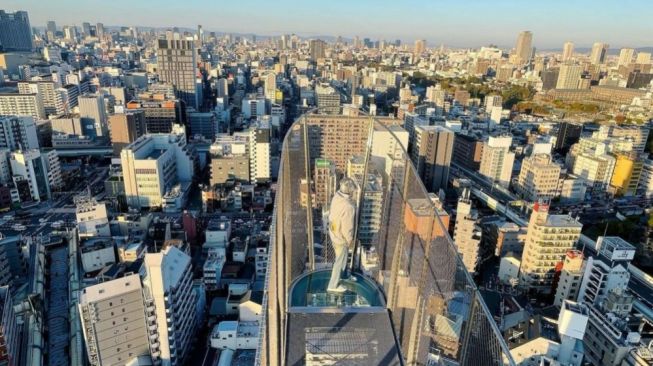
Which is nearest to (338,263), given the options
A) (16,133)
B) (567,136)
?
(16,133)

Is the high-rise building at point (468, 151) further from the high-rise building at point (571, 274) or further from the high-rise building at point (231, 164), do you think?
the high-rise building at point (231, 164)

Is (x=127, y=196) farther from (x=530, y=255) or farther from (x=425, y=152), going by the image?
(x=530, y=255)

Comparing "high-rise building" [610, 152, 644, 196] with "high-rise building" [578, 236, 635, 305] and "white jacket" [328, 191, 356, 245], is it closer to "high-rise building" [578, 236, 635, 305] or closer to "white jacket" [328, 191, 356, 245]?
"high-rise building" [578, 236, 635, 305]

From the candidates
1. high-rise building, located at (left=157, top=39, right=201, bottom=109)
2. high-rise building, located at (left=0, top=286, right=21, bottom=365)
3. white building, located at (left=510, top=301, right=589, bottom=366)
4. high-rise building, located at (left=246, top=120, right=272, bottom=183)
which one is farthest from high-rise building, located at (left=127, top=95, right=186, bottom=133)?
white building, located at (left=510, top=301, right=589, bottom=366)

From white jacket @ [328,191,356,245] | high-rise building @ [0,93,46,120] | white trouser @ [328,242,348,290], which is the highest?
white jacket @ [328,191,356,245]

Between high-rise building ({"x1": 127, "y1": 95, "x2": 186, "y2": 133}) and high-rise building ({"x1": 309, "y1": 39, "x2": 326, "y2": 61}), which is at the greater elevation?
high-rise building ({"x1": 309, "y1": 39, "x2": 326, "y2": 61})

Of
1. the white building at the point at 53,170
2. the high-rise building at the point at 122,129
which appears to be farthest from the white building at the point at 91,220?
the high-rise building at the point at 122,129

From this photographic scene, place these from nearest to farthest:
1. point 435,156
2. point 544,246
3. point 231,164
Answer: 1. point 544,246
2. point 231,164
3. point 435,156

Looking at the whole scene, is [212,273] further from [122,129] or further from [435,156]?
[122,129]
